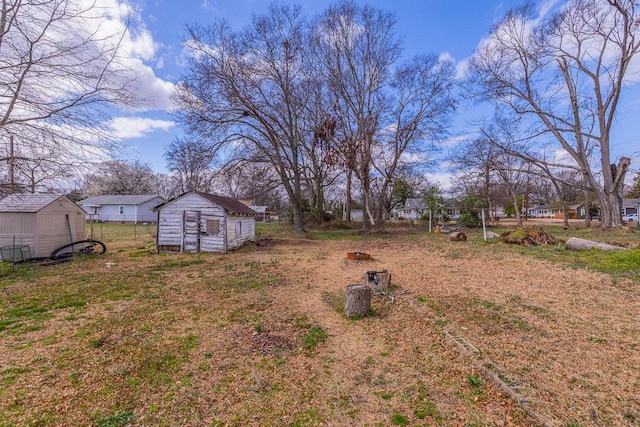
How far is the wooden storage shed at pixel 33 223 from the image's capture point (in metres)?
10.3

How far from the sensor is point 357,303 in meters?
5.06

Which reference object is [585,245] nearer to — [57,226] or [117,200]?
[57,226]

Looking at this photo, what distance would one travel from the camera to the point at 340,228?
2792 cm

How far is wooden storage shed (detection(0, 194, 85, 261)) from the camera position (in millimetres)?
10336

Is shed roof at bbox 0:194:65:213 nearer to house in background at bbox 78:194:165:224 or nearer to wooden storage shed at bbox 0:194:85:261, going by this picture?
wooden storage shed at bbox 0:194:85:261

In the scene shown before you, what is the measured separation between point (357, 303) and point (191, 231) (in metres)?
9.94

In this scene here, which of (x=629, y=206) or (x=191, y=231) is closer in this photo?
(x=191, y=231)

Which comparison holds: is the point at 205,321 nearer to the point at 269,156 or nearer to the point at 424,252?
the point at 424,252

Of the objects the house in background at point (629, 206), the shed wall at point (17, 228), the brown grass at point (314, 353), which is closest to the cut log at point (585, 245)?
the brown grass at point (314, 353)

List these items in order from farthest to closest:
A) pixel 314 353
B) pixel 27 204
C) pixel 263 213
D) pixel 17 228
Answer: pixel 263 213 < pixel 27 204 < pixel 17 228 < pixel 314 353

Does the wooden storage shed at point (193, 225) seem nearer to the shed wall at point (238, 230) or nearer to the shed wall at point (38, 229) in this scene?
the shed wall at point (238, 230)

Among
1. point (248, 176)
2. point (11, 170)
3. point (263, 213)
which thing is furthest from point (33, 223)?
point (263, 213)

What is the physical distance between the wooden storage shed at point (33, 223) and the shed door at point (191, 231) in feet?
13.9

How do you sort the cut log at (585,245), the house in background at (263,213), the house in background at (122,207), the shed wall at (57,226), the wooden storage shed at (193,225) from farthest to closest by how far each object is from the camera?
the house in background at (263,213) → the house in background at (122,207) → the wooden storage shed at (193,225) → the cut log at (585,245) → the shed wall at (57,226)
